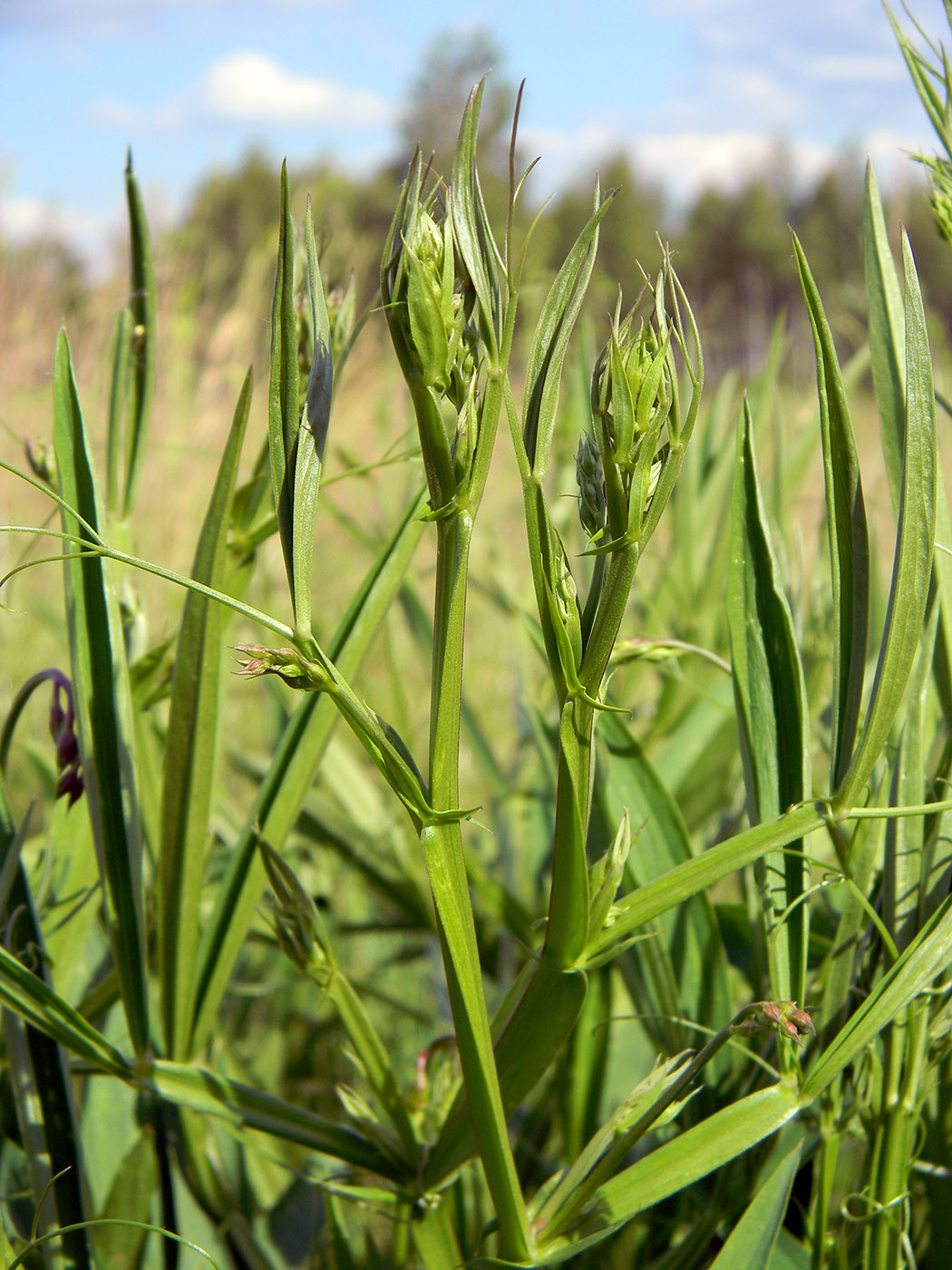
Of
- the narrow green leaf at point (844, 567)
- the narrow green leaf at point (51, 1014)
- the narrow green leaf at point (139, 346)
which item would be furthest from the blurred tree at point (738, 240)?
the narrow green leaf at point (51, 1014)

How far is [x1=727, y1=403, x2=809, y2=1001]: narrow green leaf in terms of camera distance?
37 centimetres

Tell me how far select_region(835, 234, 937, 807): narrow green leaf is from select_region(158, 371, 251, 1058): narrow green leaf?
24cm

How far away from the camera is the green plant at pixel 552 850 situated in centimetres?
27

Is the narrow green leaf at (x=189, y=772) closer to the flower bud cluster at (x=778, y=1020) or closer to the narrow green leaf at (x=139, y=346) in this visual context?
the narrow green leaf at (x=139, y=346)

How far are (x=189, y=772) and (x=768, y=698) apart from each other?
0.77ft

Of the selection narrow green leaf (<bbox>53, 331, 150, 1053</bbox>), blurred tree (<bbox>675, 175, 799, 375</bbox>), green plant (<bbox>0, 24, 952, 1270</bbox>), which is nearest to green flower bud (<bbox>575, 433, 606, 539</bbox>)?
green plant (<bbox>0, 24, 952, 1270</bbox>)

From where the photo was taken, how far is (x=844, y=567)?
33 cm

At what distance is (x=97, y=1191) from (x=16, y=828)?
0.78 feet

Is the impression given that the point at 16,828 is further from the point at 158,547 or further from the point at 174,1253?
the point at 158,547

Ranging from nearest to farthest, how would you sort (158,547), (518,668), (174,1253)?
(174,1253), (518,668), (158,547)

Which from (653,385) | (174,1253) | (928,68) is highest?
(928,68)

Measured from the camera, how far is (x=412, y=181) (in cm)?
25

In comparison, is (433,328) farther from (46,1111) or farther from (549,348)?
(46,1111)

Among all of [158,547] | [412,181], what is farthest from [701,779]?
[158,547]
